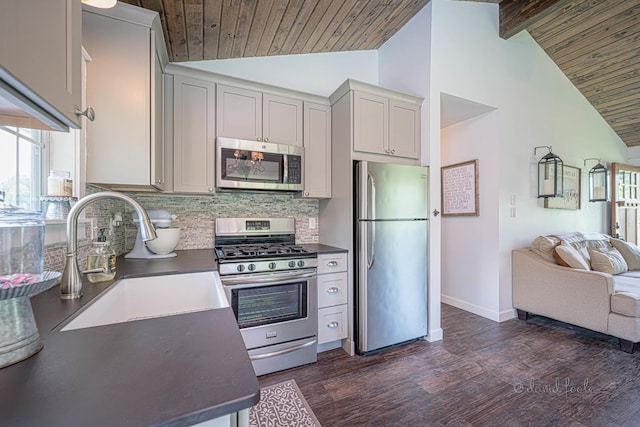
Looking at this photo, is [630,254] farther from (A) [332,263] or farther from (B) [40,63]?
(B) [40,63]

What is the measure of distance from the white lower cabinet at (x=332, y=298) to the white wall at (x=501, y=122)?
5.14 feet

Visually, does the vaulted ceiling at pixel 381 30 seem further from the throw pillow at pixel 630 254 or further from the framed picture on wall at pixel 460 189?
the throw pillow at pixel 630 254

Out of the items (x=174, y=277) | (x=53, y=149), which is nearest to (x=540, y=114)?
(x=174, y=277)

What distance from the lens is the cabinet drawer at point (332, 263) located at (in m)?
2.37

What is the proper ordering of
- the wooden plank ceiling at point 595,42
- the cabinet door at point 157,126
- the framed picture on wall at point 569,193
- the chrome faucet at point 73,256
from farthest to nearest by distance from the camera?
the framed picture on wall at point 569,193, the wooden plank ceiling at point 595,42, the cabinet door at point 157,126, the chrome faucet at point 73,256

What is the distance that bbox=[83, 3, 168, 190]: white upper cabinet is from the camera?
1.59m

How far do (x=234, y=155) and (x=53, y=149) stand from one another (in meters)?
1.13

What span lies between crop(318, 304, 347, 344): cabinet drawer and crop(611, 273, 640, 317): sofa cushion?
2.43 m

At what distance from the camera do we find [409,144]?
9.02ft

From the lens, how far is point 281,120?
102 inches

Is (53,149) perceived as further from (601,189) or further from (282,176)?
(601,189)

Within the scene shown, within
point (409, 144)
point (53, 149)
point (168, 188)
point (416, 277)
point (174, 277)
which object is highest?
point (409, 144)

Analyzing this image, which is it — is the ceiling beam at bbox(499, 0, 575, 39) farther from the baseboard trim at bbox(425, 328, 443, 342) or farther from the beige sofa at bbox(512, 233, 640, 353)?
the baseboard trim at bbox(425, 328, 443, 342)

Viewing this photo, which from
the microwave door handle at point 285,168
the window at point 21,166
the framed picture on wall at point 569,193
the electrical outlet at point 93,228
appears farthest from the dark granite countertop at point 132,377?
the framed picture on wall at point 569,193
